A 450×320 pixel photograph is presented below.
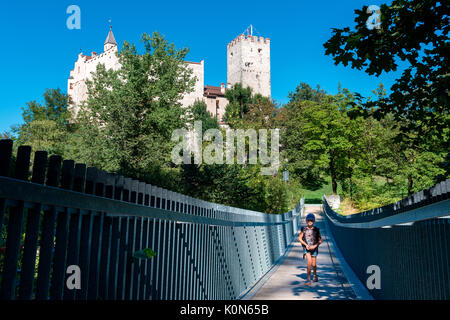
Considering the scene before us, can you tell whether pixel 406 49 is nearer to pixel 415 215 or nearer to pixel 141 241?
pixel 415 215

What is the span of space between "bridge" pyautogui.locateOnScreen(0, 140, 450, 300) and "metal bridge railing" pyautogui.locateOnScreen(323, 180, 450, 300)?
1cm

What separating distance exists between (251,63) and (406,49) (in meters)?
93.9

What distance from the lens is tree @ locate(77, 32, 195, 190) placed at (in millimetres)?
36125

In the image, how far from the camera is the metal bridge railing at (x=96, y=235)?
1990mm

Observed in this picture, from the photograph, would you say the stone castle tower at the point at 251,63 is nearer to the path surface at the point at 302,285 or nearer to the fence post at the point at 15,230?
the path surface at the point at 302,285

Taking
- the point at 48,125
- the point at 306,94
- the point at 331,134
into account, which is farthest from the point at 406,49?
the point at 306,94

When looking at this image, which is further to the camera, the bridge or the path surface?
the path surface

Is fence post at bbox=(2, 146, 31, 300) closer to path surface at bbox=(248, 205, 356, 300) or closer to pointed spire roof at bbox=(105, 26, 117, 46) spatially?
path surface at bbox=(248, 205, 356, 300)

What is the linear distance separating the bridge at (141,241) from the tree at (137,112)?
Answer: 2493 cm

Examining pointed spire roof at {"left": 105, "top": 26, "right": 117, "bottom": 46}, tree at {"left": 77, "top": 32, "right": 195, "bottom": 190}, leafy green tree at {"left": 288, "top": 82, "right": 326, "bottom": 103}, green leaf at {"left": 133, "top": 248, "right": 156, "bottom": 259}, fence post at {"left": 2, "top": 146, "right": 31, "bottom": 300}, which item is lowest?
green leaf at {"left": 133, "top": 248, "right": 156, "bottom": 259}

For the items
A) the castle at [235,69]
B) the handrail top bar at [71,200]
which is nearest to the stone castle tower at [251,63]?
the castle at [235,69]

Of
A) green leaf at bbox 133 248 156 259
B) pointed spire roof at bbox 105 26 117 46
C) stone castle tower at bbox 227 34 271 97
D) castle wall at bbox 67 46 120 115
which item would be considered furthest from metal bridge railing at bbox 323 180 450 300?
pointed spire roof at bbox 105 26 117 46

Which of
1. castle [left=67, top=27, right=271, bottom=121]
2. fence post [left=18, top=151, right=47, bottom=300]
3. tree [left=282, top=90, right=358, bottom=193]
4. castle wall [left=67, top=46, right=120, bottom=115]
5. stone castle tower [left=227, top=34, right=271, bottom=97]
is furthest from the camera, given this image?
stone castle tower [left=227, top=34, right=271, bottom=97]
